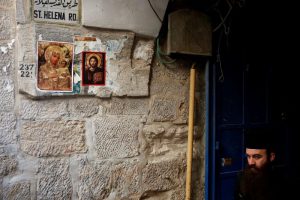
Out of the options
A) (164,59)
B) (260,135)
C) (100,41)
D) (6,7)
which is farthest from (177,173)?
(6,7)

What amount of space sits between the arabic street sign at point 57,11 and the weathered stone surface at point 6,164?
845 millimetres

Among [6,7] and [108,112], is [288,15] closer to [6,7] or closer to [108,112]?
[108,112]

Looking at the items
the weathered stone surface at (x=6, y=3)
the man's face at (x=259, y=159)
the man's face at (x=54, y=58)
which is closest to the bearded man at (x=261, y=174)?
the man's face at (x=259, y=159)

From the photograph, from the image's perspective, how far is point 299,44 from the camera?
2955 millimetres

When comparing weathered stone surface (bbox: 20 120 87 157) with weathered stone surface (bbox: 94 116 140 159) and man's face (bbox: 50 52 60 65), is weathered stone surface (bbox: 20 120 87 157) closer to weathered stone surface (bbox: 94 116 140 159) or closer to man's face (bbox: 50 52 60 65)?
weathered stone surface (bbox: 94 116 140 159)

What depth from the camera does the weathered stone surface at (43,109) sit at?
6.05ft

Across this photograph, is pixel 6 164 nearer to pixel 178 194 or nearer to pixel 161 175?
pixel 161 175

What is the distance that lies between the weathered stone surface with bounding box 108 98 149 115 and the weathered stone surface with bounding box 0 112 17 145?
0.61 meters

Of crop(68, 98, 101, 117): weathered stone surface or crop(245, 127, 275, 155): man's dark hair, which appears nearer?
crop(68, 98, 101, 117): weathered stone surface

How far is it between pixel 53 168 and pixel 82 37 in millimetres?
865

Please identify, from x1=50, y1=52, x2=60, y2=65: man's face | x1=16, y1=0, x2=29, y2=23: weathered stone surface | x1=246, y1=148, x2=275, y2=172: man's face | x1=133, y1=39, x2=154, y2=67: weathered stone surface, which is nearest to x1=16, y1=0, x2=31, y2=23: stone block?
x1=16, y1=0, x2=29, y2=23: weathered stone surface

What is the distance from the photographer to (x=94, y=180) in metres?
2.03

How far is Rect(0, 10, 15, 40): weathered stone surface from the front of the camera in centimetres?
178

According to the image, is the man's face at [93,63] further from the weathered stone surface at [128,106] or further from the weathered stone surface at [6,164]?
the weathered stone surface at [6,164]
